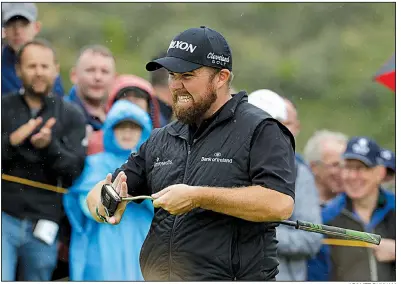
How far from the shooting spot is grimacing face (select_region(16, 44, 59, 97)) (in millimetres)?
8031

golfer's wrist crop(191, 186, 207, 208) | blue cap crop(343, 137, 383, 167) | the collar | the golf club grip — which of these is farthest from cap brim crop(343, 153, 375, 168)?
golfer's wrist crop(191, 186, 207, 208)

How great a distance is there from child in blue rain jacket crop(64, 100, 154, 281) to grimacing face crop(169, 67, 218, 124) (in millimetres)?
2357

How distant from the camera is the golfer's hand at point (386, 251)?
821 cm

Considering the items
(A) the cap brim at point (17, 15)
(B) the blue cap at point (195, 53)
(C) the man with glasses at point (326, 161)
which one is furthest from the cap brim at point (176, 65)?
(C) the man with glasses at point (326, 161)

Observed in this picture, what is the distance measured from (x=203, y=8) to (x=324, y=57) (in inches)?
91.7

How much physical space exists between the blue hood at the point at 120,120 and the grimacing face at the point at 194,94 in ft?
8.75

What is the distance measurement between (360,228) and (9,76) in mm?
3544

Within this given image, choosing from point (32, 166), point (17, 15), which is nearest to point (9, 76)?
point (17, 15)

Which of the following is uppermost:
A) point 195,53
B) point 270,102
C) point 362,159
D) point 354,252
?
point 270,102

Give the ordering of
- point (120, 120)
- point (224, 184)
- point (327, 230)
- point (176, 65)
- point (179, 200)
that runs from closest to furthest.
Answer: point (179, 200) → point (224, 184) → point (176, 65) → point (327, 230) → point (120, 120)

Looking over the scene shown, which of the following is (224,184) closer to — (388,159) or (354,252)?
(354,252)

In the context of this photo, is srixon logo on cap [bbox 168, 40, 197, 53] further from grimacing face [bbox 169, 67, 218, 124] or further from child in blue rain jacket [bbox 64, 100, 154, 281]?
child in blue rain jacket [bbox 64, 100, 154, 281]

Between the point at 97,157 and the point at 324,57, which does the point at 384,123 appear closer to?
the point at 324,57

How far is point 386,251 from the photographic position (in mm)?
8242
